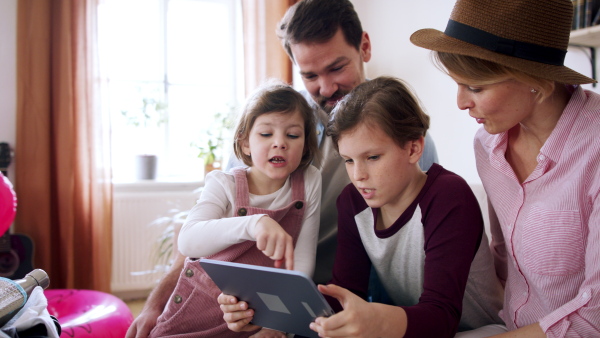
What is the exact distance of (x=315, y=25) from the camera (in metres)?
1.65

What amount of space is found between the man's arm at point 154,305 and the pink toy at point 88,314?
1022 millimetres

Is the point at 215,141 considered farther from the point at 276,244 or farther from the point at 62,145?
the point at 276,244

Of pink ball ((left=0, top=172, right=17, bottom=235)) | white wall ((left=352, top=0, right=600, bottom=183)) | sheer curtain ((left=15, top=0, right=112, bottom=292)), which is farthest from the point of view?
sheer curtain ((left=15, top=0, right=112, bottom=292))

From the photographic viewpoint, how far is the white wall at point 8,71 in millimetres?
3291

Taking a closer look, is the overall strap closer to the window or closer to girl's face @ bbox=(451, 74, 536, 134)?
girl's face @ bbox=(451, 74, 536, 134)

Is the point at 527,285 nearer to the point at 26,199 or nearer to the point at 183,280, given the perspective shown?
the point at 183,280

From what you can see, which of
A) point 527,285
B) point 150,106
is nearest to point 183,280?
point 527,285

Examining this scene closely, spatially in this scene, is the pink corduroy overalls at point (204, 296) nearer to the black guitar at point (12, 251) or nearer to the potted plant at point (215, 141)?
the black guitar at point (12, 251)

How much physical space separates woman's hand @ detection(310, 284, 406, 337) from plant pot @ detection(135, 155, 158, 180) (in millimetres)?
3001

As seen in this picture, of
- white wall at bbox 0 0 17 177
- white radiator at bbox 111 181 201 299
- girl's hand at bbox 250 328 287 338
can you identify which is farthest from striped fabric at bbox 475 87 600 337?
white wall at bbox 0 0 17 177

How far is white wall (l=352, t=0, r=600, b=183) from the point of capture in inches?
105

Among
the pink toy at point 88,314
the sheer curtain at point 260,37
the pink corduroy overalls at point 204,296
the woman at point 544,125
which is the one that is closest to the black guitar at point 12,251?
the pink toy at point 88,314

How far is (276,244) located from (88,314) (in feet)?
6.06

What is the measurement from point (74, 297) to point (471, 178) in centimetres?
226
